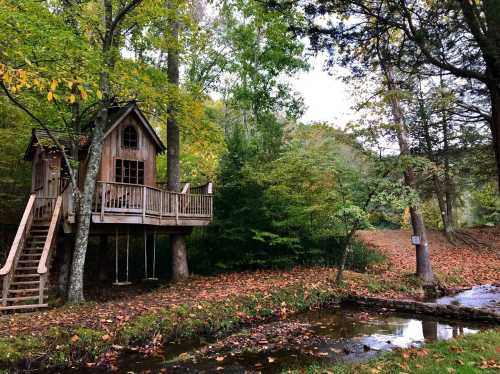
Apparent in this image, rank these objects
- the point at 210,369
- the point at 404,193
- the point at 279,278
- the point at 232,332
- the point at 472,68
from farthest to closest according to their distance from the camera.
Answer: the point at 279,278 < the point at 404,193 < the point at 232,332 < the point at 210,369 < the point at 472,68

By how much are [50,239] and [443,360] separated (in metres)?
10.6

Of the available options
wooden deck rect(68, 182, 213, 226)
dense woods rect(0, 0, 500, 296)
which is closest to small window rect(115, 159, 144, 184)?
dense woods rect(0, 0, 500, 296)

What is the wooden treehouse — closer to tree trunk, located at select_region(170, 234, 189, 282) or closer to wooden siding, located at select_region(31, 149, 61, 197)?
wooden siding, located at select_region(31, 149, 61, 197)

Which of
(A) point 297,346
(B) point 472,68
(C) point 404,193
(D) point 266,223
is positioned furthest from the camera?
(D) point 266,223

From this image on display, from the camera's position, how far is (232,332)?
9.38 metres

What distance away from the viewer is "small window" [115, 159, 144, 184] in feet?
48.5

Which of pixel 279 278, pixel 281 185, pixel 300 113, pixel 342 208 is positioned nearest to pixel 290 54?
pixel 300 113

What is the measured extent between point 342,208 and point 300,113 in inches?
422

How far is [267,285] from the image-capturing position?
1230cm

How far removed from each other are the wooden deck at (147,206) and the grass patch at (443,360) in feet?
25.2

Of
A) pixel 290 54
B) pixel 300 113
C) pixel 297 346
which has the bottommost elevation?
pixel 297 346

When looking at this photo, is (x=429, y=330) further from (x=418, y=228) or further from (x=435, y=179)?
(x=435, y=179)

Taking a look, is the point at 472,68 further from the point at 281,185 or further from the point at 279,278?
the point at 279,278

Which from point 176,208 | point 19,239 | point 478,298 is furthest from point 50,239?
point 478,298
